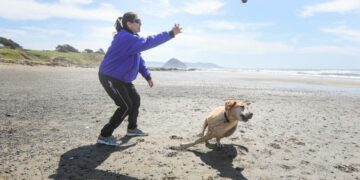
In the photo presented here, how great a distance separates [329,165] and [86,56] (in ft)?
274

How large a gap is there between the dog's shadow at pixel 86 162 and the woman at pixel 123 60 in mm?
267

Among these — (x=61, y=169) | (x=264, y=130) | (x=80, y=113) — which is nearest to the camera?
(x=61, y=169)

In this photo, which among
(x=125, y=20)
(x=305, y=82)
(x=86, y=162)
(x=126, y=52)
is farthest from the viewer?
(x=305, y=82)

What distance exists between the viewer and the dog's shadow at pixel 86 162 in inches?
240

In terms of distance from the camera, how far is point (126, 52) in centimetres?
746

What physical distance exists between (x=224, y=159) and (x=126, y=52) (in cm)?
262

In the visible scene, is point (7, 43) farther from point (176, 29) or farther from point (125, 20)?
point (176, 29)

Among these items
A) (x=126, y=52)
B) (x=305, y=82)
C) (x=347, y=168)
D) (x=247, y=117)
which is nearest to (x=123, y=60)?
(x=126, y=52)

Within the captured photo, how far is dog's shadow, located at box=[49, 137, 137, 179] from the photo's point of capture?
6098 millimetres

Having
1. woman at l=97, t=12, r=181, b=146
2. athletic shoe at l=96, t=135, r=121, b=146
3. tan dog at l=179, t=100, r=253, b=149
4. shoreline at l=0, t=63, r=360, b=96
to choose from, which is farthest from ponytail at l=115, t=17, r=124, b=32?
shoreline at l=0, t=63, r=360, b=96

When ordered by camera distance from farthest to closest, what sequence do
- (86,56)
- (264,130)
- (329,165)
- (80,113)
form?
(86,56) → (80,113) → (264,130) → (329,165)

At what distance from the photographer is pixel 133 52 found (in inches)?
291

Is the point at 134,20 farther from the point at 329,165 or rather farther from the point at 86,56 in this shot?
the point at 86,56

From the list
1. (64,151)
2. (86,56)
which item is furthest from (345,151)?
(86,56)
